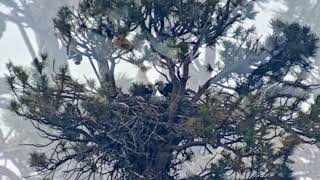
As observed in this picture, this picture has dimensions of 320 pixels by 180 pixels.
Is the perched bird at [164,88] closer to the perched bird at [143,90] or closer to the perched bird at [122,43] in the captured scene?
the perched bird at [143,90]

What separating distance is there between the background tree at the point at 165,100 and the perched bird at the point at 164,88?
0.72 feet

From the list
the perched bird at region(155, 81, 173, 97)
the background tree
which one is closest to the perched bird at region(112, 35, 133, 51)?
the background tree

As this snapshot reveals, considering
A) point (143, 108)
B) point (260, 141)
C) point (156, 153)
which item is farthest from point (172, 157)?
point (260, 141)

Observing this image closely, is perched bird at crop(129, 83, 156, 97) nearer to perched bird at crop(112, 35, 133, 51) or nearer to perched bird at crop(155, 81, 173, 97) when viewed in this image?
perched bird at crop(155, 81, 173, 97)

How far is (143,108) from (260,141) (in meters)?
1.36

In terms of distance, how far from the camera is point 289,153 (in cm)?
691

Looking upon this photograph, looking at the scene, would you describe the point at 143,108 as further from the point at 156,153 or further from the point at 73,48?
the point at 73,48

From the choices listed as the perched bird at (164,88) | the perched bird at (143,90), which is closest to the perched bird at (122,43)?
the perched bird at (143,90)

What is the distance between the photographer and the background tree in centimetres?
690

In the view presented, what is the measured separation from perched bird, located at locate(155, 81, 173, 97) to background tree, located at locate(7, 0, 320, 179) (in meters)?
0.22

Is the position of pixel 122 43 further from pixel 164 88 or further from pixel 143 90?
pixel 164 88

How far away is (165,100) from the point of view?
766 cm

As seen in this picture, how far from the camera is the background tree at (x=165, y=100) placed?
6898 millimetres

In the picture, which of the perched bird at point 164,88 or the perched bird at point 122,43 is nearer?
the perched bird at point 122,43
